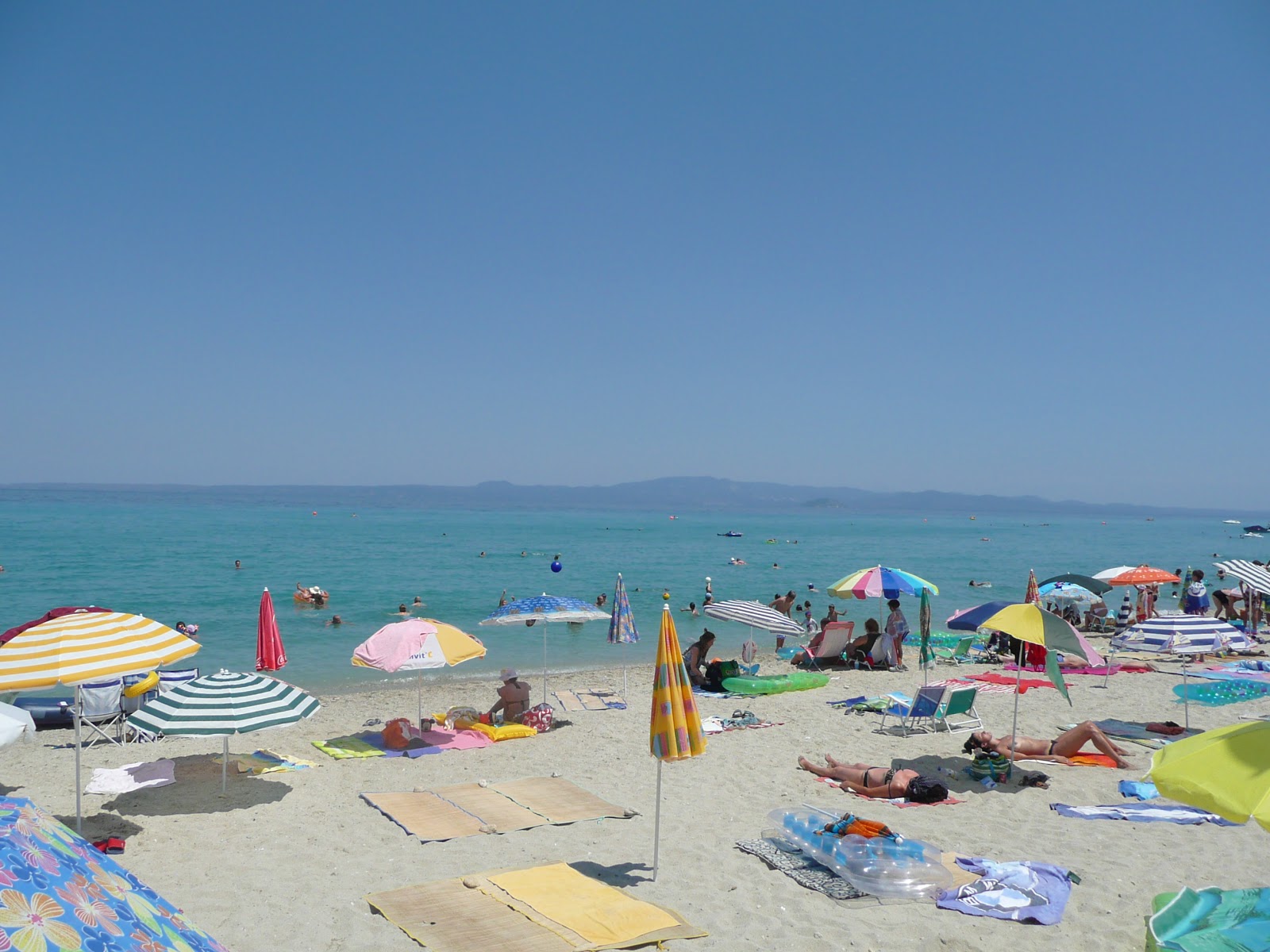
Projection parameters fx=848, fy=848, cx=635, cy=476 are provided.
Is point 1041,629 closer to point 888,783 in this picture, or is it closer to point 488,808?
point 888,783

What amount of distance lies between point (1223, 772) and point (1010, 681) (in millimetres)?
12501

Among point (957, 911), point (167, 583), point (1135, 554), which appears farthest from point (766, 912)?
point (1135, 554)

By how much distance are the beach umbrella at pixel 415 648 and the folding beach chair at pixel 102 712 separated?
13.1ft

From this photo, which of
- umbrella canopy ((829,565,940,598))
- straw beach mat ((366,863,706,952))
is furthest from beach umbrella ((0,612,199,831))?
umbrella canopy ((829,565,940,598))

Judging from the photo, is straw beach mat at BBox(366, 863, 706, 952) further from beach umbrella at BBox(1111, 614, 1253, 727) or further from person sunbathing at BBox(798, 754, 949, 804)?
beach umbrella at BBox(1111, 614, 1253, 727)

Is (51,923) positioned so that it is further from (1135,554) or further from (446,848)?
(1135,554)

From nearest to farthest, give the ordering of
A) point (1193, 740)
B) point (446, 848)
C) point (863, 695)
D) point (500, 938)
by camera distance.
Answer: point (1193, 740), point (500, 938), point (446, 848), point (863, 695)

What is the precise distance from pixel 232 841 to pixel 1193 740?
7570 mm

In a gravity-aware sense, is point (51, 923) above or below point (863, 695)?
above

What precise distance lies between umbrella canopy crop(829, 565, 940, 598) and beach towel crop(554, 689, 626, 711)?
15.0 ft

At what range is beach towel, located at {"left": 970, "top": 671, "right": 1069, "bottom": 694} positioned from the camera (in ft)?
49.5

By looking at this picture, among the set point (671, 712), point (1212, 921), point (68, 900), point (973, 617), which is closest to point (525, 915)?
point (671, 712)

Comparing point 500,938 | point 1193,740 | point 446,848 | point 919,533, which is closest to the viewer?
point 1193,740

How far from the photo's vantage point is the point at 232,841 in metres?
7.68
